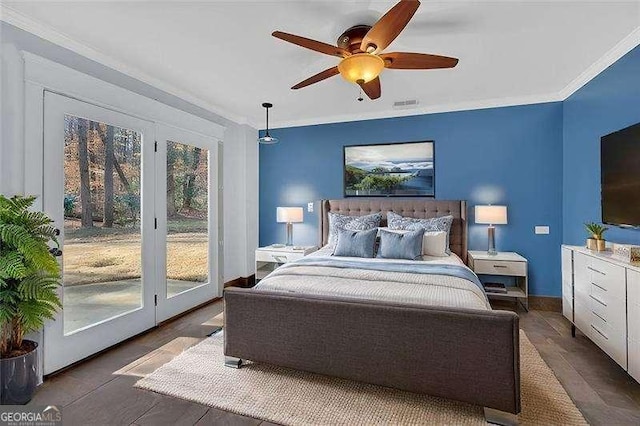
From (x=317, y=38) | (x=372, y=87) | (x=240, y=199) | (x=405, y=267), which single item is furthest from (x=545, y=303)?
(x=240, y=199)

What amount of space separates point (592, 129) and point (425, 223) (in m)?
1.89

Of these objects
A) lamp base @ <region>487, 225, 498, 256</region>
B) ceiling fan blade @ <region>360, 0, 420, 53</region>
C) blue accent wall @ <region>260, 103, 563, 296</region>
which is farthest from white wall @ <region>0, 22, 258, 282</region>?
lamp base @ <region>487, 225, 498, 256</region>

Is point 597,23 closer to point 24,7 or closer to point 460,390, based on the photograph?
point 460,390

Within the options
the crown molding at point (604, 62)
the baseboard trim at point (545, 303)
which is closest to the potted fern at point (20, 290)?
the crown molding at point (604, 62)

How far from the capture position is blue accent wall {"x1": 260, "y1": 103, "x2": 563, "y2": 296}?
388 centimetres

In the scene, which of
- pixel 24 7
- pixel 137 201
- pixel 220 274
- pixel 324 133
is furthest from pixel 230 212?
pixel 24 7

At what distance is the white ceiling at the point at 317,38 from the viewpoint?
2164 millimetres

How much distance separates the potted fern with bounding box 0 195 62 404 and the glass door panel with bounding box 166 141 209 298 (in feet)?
4.84

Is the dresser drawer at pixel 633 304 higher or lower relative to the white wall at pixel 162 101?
lower

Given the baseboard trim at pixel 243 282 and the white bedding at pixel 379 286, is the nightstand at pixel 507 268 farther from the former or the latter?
the baseboard trim at pixel 243 282

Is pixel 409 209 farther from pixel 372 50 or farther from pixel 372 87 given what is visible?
pixel 372 50

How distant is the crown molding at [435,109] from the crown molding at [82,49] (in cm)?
155

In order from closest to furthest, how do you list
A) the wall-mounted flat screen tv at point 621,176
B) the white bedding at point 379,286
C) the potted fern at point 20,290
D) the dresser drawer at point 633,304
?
1. the potted fern at point 20,290
2. the dresser drawer at point 633,304
3. the white bedding at point 379,286
4. the wall-mounted flat screen tv at point 621,176

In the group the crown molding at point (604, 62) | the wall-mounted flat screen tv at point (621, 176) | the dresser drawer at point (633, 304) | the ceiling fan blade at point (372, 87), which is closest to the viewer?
the dresser drawer at point (633, 304)
